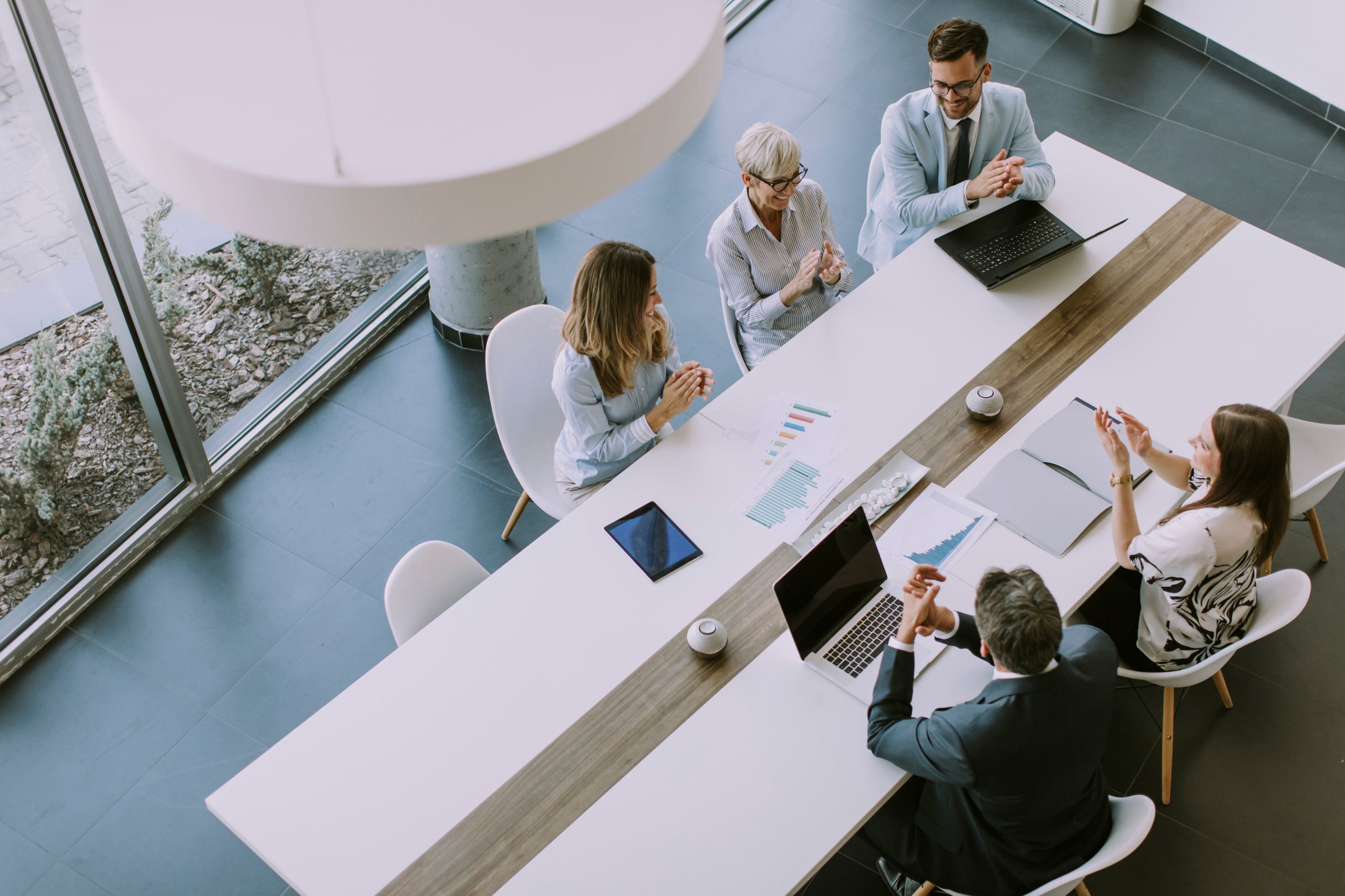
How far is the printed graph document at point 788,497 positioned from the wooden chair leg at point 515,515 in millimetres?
1011

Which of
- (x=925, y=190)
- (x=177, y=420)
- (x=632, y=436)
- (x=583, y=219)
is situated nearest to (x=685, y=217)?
(x=583, y=219)

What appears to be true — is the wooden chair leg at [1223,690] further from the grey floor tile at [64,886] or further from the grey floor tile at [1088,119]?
the grey floor tile at [64,886]

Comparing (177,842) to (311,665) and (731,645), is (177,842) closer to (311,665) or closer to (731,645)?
(311,665)

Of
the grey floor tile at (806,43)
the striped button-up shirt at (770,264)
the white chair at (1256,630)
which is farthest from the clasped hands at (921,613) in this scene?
the grey floor tile at (806,43)

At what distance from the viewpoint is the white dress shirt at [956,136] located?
150 inches

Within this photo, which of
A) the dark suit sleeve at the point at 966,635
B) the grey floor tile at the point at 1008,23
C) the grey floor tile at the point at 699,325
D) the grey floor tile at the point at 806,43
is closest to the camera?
the dark suit sleeve at the point at 966,635

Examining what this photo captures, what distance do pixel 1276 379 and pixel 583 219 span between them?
2.98m

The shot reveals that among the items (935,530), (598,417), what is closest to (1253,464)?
(935,530)

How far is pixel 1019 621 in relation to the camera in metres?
2.41

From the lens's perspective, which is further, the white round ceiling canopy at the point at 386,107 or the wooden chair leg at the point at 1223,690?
the wooden chair leg at the point at 1223,690

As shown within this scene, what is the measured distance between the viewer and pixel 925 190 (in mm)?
3959

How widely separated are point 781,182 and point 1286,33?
366 cm

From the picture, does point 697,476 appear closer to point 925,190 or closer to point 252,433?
point 925,190

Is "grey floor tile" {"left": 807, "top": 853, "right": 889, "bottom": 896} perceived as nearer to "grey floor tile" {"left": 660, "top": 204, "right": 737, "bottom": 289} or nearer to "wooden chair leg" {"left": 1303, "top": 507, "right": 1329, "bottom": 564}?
"wooden chair leg" {"left": 1303, "top": 507, "right": 1329, "bottom": 564}
